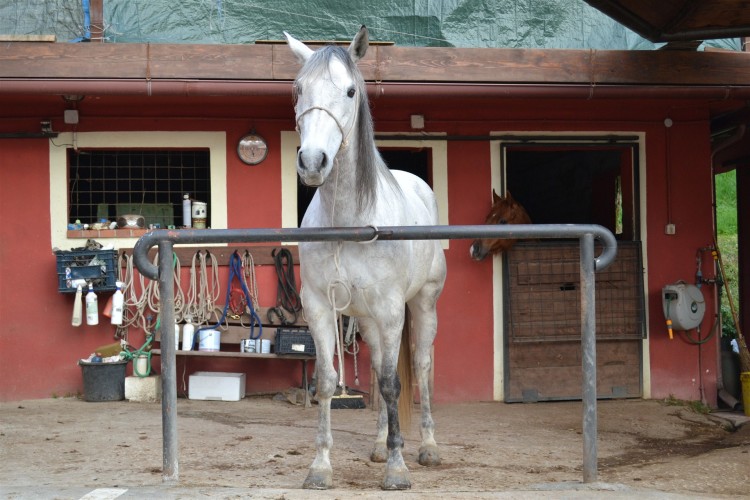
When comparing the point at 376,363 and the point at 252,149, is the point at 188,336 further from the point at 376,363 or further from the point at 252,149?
the point at 376,363

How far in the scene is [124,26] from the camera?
7125 millimetres

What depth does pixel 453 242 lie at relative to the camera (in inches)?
316

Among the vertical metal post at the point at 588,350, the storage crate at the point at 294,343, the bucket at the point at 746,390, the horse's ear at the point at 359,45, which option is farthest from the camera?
the bucket at the point at 746,390

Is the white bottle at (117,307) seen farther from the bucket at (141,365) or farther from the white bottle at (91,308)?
the bucket at (141,365)

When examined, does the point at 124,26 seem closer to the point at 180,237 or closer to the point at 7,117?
the point at 7,117

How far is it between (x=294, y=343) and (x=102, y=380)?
1.68m

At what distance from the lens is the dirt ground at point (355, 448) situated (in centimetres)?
449

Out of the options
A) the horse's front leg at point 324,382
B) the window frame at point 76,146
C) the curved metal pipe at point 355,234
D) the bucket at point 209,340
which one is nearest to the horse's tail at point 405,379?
the horse's front leg at point 324,382

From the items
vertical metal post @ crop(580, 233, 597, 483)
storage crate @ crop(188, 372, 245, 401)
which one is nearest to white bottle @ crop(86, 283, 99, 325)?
storage crate @ crop(188, 372, 245, 401)

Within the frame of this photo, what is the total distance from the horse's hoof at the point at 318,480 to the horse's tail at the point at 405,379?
130 centimetres

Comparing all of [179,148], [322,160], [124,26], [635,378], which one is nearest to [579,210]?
[635,378]

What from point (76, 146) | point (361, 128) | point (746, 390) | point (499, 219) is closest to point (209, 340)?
point (76, 146)

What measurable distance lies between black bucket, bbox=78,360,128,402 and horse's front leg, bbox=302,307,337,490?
3.54 m

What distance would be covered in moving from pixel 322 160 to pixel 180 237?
67cm
